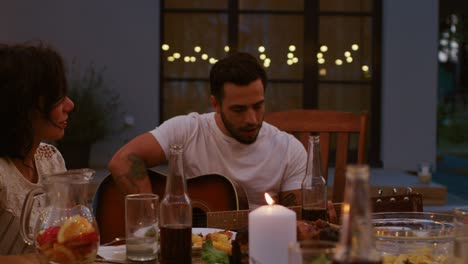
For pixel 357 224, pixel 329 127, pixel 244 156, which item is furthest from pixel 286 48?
pixel 357 224

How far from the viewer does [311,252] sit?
1.16 meters

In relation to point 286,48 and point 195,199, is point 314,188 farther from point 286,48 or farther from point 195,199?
point 286,48

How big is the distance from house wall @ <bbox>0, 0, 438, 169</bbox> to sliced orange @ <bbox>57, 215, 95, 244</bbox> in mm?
5342

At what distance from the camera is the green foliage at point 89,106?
646cm

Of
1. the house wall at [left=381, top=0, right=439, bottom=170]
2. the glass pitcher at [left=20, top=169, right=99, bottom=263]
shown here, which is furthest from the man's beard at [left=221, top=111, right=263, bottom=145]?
the house wall at [left=381, top=0, right=439, bottom=170]

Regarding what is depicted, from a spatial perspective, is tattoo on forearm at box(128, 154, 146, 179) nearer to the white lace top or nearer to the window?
the white lace top

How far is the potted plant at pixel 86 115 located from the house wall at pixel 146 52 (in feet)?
0.36

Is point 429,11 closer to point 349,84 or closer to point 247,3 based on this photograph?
point 349,84

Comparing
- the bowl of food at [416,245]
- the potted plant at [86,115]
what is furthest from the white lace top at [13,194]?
the potted plant at [86,115]

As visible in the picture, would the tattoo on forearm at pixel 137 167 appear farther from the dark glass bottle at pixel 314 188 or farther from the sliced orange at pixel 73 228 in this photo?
the sliced orange at pixel 73 228

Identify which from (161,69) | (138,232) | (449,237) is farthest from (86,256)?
(161,69)

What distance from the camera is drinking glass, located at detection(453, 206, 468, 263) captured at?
127 centimetres

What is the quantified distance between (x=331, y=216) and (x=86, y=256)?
2.20ft

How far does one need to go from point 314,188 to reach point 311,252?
2.58 ft
